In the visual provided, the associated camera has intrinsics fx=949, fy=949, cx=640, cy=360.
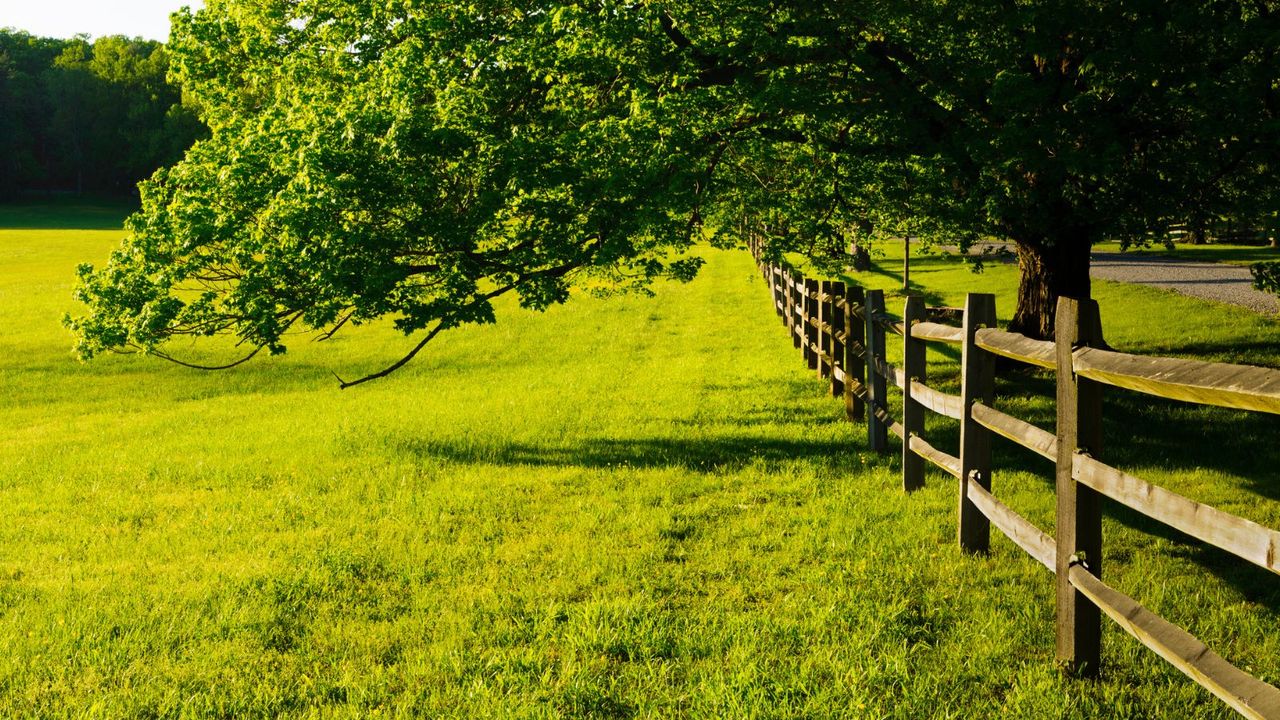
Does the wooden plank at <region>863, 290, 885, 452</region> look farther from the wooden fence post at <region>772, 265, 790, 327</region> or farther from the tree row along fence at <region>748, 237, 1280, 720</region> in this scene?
the wooden fence post at <region>772, 265, 790, 327</region>

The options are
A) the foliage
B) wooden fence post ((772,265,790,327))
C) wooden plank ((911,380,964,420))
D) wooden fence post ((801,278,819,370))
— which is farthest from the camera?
wooden fence post ((772,265,790,327))

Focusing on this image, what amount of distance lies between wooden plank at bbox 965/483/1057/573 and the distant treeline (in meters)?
106

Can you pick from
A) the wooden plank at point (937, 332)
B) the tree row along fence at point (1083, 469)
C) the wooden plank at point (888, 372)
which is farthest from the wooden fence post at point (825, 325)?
the tree row along fence at point (1083, 469)

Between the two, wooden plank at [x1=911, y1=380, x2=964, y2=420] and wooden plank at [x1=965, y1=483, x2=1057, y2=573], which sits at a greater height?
wooden plank at [x1=911, y1=380, x2=964, y2=420]

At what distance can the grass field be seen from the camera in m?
4.73

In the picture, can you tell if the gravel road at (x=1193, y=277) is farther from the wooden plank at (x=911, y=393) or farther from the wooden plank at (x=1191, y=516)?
the wooden plank at (x=1191, y=516)

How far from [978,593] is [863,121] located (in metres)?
7.36

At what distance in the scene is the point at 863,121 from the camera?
38.2 ft

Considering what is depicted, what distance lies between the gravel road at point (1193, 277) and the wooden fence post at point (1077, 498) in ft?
63.5

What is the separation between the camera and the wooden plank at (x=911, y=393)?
26.2 ft

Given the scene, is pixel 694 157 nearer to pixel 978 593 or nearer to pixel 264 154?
pixel 264 154

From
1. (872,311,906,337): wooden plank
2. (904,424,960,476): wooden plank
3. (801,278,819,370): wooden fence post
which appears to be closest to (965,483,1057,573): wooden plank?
(904,424,960,476): wooden plank

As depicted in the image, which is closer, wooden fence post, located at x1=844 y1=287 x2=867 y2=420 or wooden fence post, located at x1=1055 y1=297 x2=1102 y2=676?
wooden fence post, located at x1=1055 y1=297 x2=1102 y2=676

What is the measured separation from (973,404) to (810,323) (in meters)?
9.10
